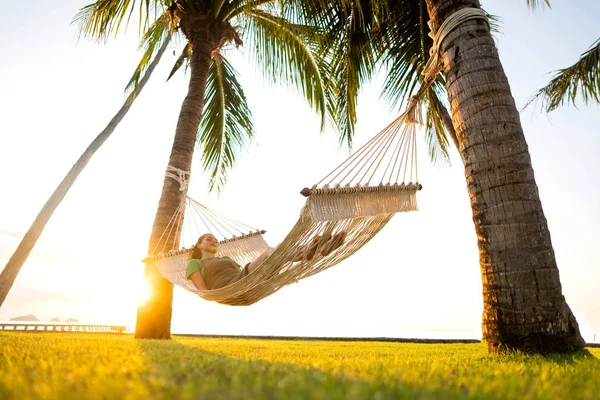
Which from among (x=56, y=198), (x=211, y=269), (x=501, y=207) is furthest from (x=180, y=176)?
(x=501, y=207)

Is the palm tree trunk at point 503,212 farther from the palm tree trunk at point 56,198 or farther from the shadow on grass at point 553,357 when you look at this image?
the palm tree trunk at point 56,198

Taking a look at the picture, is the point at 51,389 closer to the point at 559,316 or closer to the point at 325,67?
the point at 559,316

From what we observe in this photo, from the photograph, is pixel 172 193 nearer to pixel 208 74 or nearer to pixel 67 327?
pixel 208 74

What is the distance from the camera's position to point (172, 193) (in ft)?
13.6

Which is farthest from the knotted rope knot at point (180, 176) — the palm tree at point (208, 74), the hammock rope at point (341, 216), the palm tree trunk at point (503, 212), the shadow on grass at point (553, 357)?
the shadow on grass at point (553, 357)

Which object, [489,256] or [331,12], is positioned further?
[331,12]

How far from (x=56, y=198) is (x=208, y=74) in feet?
7.94

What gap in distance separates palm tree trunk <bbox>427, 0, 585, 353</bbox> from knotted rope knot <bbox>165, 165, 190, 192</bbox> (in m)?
2.79

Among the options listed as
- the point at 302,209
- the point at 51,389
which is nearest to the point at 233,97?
the point at 302,209

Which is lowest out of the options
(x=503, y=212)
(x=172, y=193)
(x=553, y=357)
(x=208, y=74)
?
(x=553, y=357)

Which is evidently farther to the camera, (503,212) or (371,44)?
(371,44)

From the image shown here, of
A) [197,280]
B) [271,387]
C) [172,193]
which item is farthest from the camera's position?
[172,193]

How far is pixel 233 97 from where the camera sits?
6090 mm

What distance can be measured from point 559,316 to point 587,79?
4.21 meters
